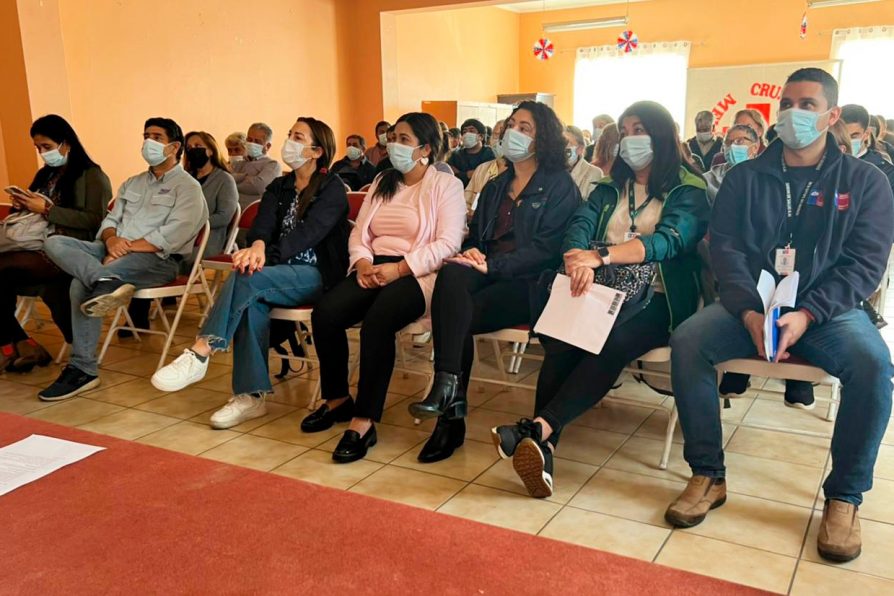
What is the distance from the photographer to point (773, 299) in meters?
2.26

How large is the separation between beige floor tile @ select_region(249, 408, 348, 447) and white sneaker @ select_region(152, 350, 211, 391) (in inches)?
13.5

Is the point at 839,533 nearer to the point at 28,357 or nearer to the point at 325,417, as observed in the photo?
the point at 325,417

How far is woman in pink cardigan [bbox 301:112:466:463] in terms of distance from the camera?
2807 millimetres

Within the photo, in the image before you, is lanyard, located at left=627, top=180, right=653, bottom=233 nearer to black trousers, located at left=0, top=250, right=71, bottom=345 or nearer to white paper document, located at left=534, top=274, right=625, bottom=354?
white paper document, located at left=534, top=274, right=625, bottom=354

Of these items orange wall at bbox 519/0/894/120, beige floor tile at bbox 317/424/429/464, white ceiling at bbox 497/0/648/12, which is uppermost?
white ceiling at bbox 497/0/648/12

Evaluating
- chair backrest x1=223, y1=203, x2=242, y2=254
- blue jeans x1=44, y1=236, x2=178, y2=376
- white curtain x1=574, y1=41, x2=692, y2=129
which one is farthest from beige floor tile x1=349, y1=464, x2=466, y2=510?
white curtain x1=574, y1=41, x2=692, y2=129

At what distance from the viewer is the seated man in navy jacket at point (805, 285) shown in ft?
6.91

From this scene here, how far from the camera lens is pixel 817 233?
2354mm

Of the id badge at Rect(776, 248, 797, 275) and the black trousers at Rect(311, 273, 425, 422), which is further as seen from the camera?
the black trousers at Rect(311, 273, 425, 422)

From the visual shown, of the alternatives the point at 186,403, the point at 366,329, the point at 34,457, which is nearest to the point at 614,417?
the point at 366,329

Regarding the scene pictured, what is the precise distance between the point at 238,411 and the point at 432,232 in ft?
3.68

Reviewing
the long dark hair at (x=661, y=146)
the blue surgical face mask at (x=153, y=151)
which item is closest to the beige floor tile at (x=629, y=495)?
the long dark hair at (x=661, y=146)

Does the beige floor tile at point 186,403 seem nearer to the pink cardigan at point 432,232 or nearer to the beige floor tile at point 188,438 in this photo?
the beige floor tile at point 188,438

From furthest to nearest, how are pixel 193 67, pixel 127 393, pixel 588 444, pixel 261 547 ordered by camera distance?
pixel 193 67 → pixel 127 393 → pixel 588 444 → pixel 261 547
